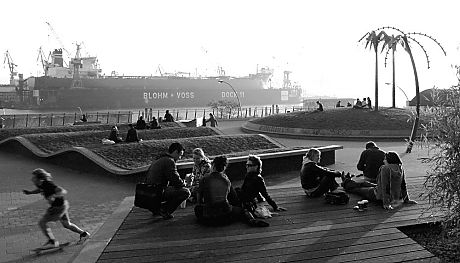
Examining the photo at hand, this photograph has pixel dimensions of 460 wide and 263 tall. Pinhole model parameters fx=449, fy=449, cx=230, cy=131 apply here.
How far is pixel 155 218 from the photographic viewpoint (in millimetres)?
6223

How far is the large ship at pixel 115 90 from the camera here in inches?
3580

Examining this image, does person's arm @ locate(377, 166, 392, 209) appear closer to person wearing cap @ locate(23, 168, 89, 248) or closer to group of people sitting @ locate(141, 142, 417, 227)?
group of people sitting @ locate(141, 142, 417, 227)

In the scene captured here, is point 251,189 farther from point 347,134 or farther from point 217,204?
point 347,134

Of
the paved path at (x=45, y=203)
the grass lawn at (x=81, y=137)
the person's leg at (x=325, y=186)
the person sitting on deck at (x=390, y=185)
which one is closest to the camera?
the paved path at (x=45, y=203)

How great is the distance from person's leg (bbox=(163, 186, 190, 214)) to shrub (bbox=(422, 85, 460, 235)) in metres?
3.21

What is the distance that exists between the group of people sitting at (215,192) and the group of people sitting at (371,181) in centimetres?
97

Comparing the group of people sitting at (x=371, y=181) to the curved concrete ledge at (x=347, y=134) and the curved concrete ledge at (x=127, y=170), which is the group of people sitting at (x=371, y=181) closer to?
the curved concrete ledge at (x=127, y=170)

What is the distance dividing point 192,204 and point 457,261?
3.70m

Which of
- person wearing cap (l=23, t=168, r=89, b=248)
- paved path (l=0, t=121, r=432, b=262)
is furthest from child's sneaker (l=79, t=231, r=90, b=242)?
person wearing cap (l=23, t=168, r=89, b=248)

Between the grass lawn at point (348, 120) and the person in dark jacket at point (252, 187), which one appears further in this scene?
the grass lawn at point (348, 120)

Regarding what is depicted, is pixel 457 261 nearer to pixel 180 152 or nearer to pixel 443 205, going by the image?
pixel 443 205

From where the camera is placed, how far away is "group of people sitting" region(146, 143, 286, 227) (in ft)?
18.9

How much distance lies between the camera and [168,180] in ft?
20.5

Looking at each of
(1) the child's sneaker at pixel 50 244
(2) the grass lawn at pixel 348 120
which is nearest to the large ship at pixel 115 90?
(2) the grass lawn at pixel 348 120
